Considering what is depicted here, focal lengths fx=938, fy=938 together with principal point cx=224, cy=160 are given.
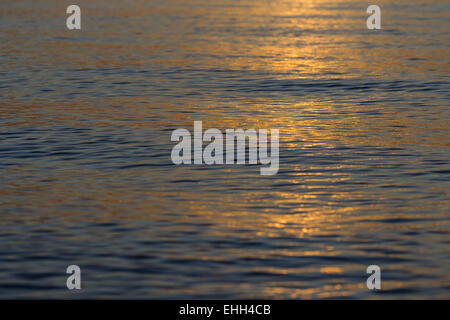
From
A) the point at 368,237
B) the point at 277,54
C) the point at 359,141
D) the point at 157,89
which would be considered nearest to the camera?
the point at 368,237

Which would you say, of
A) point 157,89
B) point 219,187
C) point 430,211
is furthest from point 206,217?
point 157,89

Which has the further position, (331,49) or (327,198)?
(331,49)

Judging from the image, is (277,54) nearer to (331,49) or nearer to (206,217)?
(331,49)

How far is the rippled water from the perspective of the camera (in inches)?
509

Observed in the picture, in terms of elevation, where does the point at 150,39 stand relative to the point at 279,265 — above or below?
above

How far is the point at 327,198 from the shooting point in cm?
1678

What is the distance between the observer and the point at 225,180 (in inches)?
723

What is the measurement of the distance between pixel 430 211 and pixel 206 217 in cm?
380

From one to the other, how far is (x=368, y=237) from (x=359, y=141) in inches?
312

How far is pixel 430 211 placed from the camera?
15898mm

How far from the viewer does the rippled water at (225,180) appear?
42.4 ft
